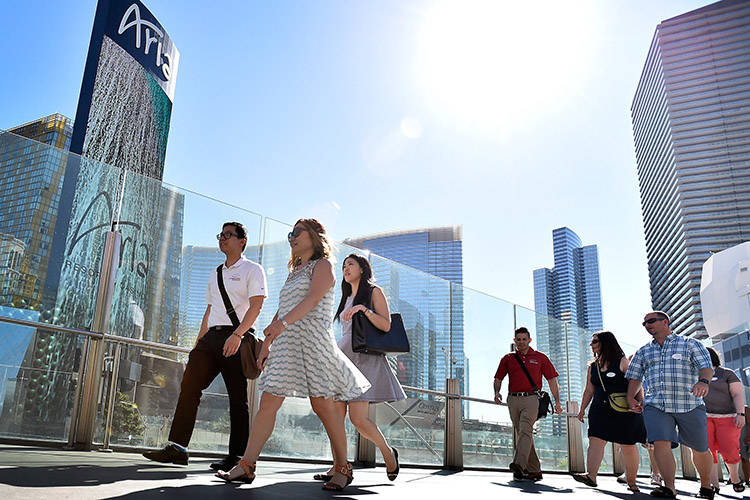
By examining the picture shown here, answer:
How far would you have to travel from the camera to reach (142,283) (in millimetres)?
5820

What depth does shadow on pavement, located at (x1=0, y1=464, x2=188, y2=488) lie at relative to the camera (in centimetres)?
290

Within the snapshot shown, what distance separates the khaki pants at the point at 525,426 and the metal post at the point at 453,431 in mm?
1351

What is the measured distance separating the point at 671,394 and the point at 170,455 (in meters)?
4.37

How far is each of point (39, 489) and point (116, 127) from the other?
32188 millimetres

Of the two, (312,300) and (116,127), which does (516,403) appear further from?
(116,127)

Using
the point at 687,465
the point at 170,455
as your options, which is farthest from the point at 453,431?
the point at 687,465

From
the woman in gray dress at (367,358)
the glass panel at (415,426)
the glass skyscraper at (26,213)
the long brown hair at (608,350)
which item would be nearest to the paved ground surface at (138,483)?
the woman in gray dress at (367,358)

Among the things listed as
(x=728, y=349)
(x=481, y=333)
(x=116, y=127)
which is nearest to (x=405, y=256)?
(x=728, y=349)

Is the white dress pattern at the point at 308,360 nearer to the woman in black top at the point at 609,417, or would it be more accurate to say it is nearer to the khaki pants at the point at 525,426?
the woman in black top at the point at 609,417

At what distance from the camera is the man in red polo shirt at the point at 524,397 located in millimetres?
6832

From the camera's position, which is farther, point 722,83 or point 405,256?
point 405,256

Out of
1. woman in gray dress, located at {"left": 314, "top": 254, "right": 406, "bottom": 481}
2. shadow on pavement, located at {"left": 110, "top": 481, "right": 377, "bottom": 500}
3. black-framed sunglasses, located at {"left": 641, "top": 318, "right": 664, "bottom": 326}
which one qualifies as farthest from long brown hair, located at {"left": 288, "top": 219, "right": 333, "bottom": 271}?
black-framed sunglasses, located at {"left": 641, "top": 318, "right": 664, "bottom": 326}

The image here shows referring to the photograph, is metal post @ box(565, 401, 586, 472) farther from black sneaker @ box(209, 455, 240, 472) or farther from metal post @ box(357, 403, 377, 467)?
black sneaker @ box(209, 455, 240, 472)

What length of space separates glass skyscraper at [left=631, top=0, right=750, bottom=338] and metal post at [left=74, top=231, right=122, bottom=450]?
107 meters
